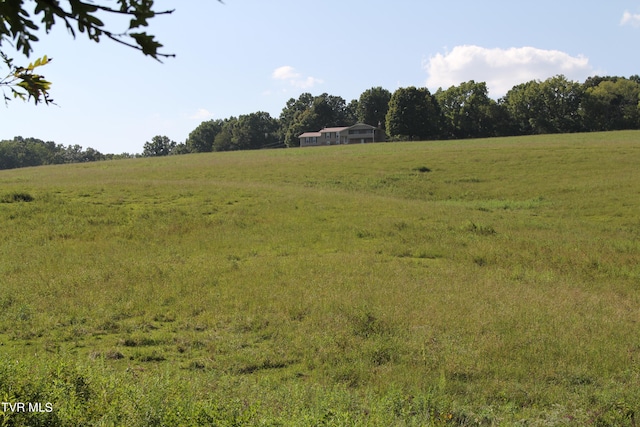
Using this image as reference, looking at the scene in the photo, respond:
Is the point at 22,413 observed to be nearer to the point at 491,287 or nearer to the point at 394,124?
the point at 491,287

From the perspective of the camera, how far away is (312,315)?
9664 millimetres

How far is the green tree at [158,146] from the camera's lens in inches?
6491

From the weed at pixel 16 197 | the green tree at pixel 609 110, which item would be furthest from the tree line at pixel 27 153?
the green tree at pixel 609 110

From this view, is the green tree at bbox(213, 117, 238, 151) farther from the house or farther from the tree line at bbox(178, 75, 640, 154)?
the tree line at bbox(178, 75, 640, 154)

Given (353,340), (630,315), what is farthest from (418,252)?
(353,340)

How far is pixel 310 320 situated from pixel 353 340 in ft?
4.07

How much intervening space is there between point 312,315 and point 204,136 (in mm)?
147025

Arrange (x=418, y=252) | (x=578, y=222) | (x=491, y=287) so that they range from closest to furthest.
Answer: (x=491, y=287)
(x=418, y=252)
(x=578, y=222)

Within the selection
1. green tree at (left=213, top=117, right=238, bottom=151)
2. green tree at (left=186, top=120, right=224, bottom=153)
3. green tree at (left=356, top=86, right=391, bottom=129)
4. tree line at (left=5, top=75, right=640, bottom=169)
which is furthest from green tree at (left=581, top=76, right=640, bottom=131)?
green tree at (left=186, top=120, right=224, bottom=153)

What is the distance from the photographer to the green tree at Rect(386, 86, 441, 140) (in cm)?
10194

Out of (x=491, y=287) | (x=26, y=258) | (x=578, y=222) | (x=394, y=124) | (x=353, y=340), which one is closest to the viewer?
(x=353, y=340)

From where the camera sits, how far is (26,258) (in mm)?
14375

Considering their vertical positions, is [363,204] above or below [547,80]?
below

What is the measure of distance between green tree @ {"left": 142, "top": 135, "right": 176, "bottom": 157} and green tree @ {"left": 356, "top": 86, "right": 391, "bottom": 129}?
63304 mm
